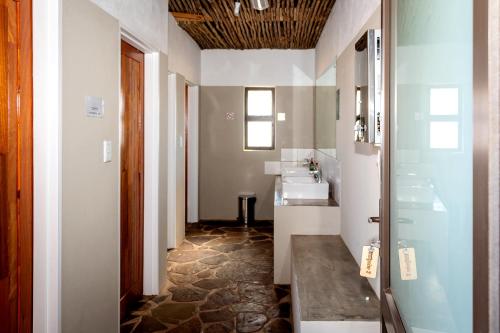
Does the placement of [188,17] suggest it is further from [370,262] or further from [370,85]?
[370,262]

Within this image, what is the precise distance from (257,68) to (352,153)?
3.64 metres

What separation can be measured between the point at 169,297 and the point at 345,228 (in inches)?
63.2

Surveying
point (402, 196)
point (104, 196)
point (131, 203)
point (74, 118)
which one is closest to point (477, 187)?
point (402, 196)

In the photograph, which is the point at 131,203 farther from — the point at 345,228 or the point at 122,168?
the point at 345,228

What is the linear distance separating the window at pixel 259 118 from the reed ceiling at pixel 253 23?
0.74 m

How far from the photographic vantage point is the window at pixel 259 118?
21.4 ft

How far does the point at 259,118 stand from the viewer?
652cm

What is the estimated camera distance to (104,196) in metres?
2.42

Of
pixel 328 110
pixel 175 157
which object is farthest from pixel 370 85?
pixel 175 157

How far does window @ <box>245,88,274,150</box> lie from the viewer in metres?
6.52

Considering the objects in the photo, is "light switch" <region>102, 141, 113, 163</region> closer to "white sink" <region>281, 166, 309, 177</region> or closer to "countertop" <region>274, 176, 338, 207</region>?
"countertop" <region>274, 176, 338, 207</region>

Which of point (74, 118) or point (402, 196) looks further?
point (74, 118)

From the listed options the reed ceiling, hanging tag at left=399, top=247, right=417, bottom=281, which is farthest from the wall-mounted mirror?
the reed ceiling

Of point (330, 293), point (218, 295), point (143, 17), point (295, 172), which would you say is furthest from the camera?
point (295, 172)
